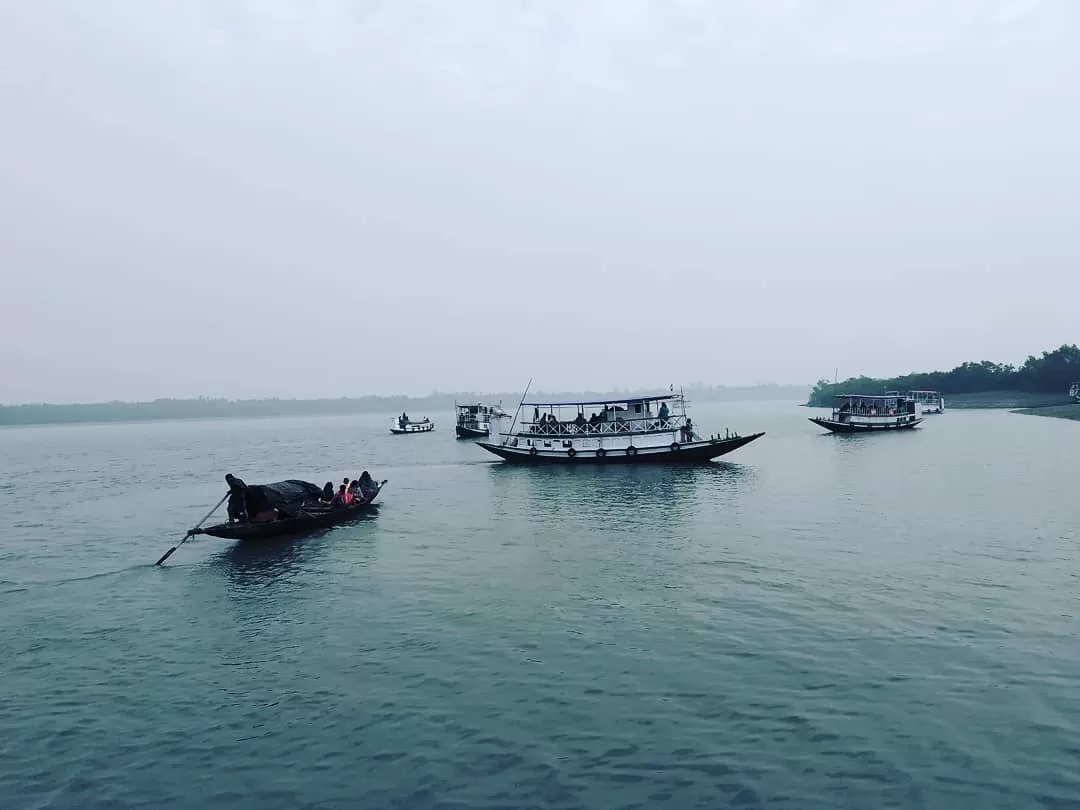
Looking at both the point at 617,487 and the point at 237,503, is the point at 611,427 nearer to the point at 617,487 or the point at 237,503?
the point at 617,487

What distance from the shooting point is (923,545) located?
2741 cm

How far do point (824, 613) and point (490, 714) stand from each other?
35.2 ft

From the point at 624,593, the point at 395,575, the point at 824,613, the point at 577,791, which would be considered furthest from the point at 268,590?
the point at 824,613

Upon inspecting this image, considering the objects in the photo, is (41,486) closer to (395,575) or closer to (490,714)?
(395,575)

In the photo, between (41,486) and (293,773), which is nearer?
(293,773)

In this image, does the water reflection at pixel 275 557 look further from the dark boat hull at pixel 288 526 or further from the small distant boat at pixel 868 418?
the small distant boat at pixel 868 418

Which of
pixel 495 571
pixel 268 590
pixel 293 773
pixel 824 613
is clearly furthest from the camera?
pixel 495 571

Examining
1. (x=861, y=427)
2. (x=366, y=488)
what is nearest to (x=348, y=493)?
(x=366, y=488)

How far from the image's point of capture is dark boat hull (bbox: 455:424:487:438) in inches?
4218

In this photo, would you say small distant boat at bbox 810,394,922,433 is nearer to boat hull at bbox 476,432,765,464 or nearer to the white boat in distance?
boat hull at bbox 476,432,765,464

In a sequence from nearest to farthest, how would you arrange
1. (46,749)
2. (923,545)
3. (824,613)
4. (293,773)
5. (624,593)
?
(293,773) < (46,749) < (824,613) < (624,593) < (923,545)

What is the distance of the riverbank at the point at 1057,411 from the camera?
113 m

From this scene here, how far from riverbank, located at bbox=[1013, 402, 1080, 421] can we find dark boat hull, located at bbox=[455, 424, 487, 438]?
312 ft

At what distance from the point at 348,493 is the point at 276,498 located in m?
6.68
